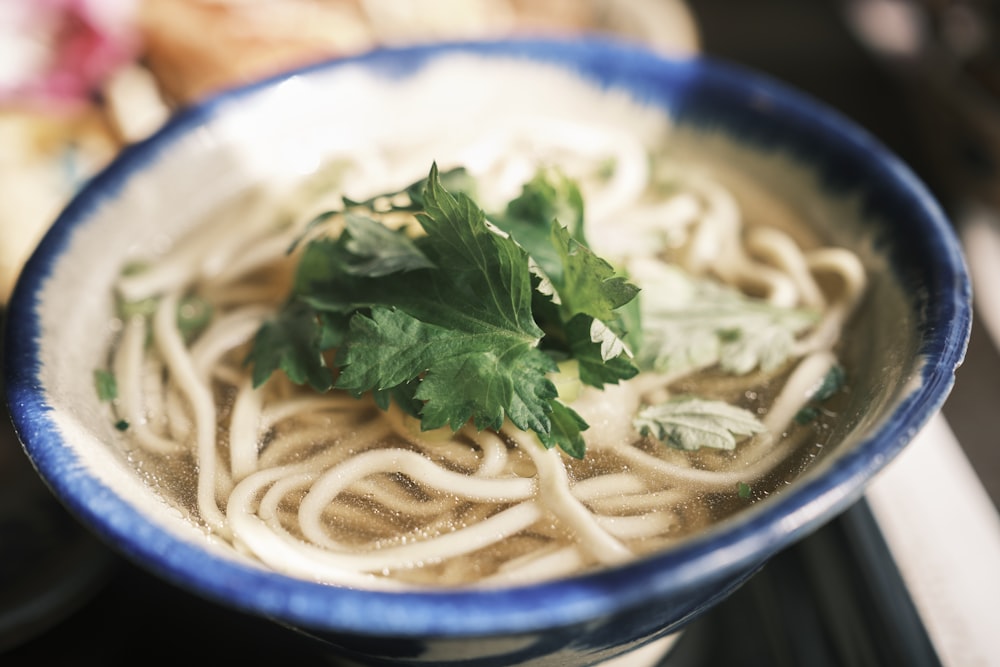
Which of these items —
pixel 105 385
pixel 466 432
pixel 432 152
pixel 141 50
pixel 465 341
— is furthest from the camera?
pixel 141 50

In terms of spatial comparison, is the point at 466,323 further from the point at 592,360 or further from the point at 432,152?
the point at 432,152

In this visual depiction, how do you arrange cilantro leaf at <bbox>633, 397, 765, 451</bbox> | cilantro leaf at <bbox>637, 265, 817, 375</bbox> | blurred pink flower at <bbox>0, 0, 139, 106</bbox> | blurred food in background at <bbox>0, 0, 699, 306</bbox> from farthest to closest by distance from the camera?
blurred pink flower at <bbox>0, 0, 139, 106</bbox>
blurred food in background at <bbox>0, 0, 699, 306</bbox>
cilantro leaf at <bbox>637, 265, 817, 375</bbox>
cilantro leaf at <bbox>633, 397, 765, 451</bbox>

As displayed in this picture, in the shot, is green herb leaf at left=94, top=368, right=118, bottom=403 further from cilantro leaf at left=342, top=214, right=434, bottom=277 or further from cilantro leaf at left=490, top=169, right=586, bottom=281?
cilantro leaf at left=490, top=169, right=586, bottom=281

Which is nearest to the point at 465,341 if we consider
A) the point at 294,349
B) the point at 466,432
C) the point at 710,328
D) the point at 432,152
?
the point at 466,432

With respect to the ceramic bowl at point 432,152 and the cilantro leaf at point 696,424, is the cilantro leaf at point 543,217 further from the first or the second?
the ceramic bowl at point 432,152

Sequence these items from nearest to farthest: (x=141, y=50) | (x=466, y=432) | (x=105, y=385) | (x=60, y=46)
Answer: (x=466, y=432)
(x=105, y=385)
(x=60, y=46)
(x=141, y=50)

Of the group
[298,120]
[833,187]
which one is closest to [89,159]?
[298,120]

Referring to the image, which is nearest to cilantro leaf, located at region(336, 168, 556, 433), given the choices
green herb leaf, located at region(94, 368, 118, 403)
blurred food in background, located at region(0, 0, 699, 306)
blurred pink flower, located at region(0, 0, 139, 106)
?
green herb leaf, located at region(94, 368, 118, 403)
